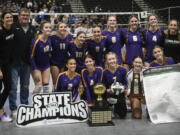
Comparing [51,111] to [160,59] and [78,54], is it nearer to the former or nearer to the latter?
[78,54]

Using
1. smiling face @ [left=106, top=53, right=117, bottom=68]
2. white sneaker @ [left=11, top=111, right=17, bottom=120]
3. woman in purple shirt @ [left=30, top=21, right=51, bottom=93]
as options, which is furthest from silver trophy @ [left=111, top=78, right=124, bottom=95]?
white sneaker @ [left=11, top=111, right=17, bottom=120]

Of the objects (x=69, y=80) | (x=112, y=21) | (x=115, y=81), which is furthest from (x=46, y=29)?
(x=115, y=81)

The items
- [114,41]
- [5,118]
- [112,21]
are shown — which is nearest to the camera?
[5,118]

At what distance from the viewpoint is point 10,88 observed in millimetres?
3980

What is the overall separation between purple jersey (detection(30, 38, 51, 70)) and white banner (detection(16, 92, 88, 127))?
740 mm

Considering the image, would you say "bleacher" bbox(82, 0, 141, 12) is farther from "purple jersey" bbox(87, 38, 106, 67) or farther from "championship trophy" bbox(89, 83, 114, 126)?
"championship trophy" bbox(89, 83, 114, 126)

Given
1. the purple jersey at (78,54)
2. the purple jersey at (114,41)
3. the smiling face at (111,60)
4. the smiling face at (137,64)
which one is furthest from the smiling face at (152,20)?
the purple jersey at (78,54)

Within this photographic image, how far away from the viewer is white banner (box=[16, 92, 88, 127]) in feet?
12.1

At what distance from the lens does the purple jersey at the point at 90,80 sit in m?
4.43

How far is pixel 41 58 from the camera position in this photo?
4383 mm

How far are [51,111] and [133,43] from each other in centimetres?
205

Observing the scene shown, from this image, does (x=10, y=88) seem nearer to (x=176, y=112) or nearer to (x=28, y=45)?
(x=28, y=45)

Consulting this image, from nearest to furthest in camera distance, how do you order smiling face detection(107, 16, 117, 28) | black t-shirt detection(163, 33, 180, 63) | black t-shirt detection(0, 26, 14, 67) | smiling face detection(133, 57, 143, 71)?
black t-shirt detection(0, 26, 14, 67) < smiling face detection(133, 57, 143, 71) < black t-shirt detection(163, 33, 180, 63) < smiling face detection(107, 16, 117, 28)

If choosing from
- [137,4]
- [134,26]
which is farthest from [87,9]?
[134,26]
